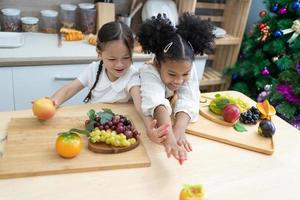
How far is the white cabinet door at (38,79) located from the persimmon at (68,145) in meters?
1.01

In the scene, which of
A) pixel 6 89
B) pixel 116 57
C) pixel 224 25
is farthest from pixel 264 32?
pixel 6 89

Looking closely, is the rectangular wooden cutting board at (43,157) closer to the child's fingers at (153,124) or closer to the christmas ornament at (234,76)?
the child's fingers at (153,124)

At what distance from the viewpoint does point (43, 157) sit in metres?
0.79

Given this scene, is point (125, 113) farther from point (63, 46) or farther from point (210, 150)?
point (63, 46)

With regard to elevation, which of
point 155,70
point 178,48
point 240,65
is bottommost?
point 240,65

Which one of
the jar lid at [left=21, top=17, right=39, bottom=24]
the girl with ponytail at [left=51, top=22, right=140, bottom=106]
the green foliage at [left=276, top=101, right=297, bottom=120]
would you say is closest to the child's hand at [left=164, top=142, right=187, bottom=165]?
the girl with ponytail at [left=51, top=22, right=140, bottom=106]

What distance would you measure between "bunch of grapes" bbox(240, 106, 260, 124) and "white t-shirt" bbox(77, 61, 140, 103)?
1.37 feet

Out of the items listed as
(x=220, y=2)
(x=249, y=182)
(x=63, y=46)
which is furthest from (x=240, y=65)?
(x=249, y=182)

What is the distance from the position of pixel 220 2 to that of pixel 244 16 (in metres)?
0.24

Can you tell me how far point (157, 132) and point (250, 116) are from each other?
399mm

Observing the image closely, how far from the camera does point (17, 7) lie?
Answer: 6.55 ft

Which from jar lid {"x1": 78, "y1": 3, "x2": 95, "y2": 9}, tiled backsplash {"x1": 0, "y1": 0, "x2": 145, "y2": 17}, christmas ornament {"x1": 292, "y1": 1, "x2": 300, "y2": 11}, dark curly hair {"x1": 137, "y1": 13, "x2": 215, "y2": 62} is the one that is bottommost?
tiled backsplash {"x1": 0, "y1": 0, "x2": 145, "y2": 17}

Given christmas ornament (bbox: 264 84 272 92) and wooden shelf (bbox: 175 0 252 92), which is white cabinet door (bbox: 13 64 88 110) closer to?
wooden shelf (bbox: 175 0 252 92)

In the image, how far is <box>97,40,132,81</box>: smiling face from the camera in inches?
43.3
